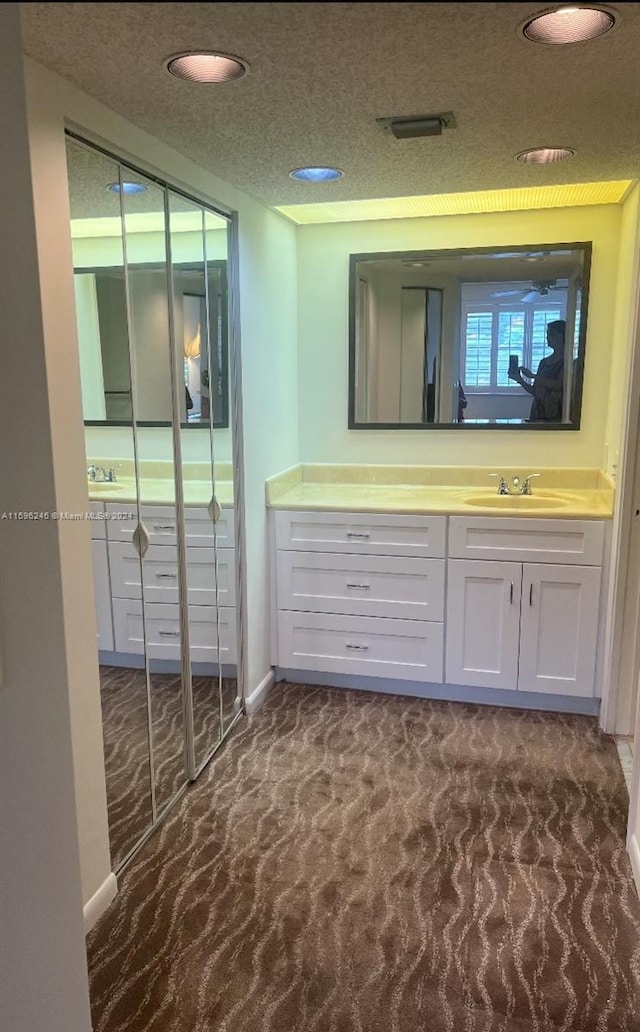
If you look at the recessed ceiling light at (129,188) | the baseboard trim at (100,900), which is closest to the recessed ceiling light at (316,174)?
the recessed ceiling light at (129,188)

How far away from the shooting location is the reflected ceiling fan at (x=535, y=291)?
3.59 metres

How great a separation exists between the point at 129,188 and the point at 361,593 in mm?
1994

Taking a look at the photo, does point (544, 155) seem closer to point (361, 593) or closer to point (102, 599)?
point (361, 593)

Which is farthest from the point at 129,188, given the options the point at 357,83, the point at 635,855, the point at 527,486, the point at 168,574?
the point at 635,855

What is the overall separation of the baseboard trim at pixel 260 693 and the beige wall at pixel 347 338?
120 cm

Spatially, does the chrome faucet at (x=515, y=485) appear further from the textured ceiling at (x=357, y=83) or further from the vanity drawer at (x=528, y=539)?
the textured ceiling at (x=357, y=83)

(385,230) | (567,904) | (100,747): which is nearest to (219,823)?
(100,747)

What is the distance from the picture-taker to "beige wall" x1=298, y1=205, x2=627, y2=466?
3.54 m

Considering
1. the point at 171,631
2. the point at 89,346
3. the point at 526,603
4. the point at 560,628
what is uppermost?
the point at 89,346

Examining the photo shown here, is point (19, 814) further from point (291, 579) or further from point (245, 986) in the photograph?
point (291, 579)

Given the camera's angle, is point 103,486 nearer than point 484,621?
Yes

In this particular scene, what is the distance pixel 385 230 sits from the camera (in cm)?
378

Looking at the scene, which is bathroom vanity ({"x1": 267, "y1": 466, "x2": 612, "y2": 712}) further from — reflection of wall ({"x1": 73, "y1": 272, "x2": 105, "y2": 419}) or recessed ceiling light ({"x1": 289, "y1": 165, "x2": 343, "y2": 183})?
reflection of wall ({"x1": 73, "y1": 272, "x2": 105, "y2": 419})

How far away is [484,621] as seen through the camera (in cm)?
336
